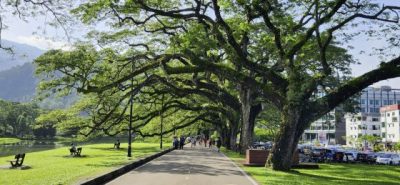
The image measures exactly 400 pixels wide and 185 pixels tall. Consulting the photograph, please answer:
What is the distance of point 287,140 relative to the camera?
24.3m

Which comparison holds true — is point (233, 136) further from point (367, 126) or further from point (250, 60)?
point (367, 126)

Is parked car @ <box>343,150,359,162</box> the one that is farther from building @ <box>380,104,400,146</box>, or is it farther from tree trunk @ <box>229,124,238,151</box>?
building @ <box>380,104,400,146</box>

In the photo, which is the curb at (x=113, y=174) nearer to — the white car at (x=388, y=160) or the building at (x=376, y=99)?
the white car at (x=388, y=160)

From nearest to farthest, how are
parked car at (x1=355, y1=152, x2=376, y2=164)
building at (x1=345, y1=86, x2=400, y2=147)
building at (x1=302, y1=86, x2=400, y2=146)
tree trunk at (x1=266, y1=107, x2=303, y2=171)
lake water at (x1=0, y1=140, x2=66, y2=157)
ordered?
tree trunk at (x1=266, y1=107, x2=303, y2=171) → parked car at (x1=355, y1=152, x2=376, y2=164) → lake water at (x1=0, y1=140, x2=66, y2=157) → building at (x1=345, y1=86, x2=400, y2=147) → building at (x1=302, y1=86, x2=400, y2=146)

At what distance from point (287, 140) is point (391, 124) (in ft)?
327

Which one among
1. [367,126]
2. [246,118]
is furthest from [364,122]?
[246,118]

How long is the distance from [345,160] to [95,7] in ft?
86.4

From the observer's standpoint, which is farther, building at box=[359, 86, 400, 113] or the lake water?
building at box=[359, 86, 400, 113]

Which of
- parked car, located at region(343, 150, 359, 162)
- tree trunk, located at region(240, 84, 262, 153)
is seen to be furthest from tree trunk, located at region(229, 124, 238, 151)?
parked car, located at region(343, 150, 359, 162)

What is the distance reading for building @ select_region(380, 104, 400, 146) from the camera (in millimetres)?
110250

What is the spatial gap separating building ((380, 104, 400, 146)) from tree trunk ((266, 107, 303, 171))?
9241 centimetres

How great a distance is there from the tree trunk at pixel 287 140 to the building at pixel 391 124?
92.4m

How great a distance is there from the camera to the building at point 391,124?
4341 inches

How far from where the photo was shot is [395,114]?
364ft
